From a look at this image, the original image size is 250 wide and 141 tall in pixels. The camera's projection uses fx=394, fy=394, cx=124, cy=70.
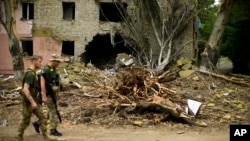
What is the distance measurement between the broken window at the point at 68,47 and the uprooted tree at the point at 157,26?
431 centimetres

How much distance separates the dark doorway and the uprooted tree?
3640mm

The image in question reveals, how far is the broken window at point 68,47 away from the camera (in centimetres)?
2456

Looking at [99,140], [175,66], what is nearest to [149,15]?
[175,66]

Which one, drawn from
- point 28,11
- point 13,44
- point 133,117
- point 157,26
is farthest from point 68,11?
point 133,117

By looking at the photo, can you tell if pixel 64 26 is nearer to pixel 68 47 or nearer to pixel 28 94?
pixel 68 47

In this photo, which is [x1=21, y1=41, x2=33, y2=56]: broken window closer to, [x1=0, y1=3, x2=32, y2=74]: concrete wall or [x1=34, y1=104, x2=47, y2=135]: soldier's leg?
[x1=0, y1=3, x2=32, y2=74]: concrete wall

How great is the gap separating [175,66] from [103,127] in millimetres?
8919

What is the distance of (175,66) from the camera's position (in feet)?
63.8

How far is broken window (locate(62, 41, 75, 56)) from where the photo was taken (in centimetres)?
2456

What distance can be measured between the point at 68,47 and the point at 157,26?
6395 mm

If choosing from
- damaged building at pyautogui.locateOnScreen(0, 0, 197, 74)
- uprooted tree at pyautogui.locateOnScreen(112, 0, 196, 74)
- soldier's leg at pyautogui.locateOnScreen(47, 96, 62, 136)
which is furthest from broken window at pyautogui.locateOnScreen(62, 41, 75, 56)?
soldier's leg at pyautogui.locateOnScreen(47, 96, 62, 136)

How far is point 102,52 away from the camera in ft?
86.8

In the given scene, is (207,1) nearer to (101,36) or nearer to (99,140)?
(101,36)

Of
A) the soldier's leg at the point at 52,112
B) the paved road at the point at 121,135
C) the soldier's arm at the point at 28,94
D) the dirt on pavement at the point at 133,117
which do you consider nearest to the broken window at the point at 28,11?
the dirt on pavement at the point at 133,117
